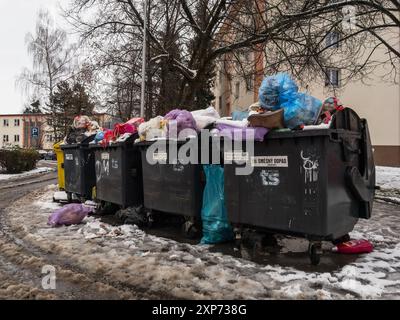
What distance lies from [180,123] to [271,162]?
5.35 feet

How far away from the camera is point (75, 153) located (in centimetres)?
923

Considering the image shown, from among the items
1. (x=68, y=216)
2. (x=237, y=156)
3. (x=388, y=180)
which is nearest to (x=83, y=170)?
(x=68, y=216)

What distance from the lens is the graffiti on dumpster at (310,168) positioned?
14.3ft

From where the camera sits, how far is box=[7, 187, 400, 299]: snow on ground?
3834 mm

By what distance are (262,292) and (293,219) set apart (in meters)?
1.01

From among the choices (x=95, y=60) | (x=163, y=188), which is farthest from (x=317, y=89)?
(x=163, y=188)

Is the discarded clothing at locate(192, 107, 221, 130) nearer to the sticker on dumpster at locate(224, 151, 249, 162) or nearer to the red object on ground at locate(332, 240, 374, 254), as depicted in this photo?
the sticker on dumpster at locate(224, 151, 249, 162)

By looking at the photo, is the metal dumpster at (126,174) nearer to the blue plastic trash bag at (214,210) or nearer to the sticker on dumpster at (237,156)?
the blue plastic trash bag at (214,210)

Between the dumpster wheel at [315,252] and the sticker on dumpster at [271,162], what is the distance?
2.79 ft

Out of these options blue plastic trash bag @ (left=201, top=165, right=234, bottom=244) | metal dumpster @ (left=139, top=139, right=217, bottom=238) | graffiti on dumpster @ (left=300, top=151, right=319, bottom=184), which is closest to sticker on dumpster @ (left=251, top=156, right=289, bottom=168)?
Answer: graffiti on dumpster @ (left=300, top=151, right=319, bottom=184)

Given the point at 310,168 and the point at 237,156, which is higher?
the point at 237,156

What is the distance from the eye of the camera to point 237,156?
506cm

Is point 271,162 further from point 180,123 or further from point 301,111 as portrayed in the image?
point 180,123
